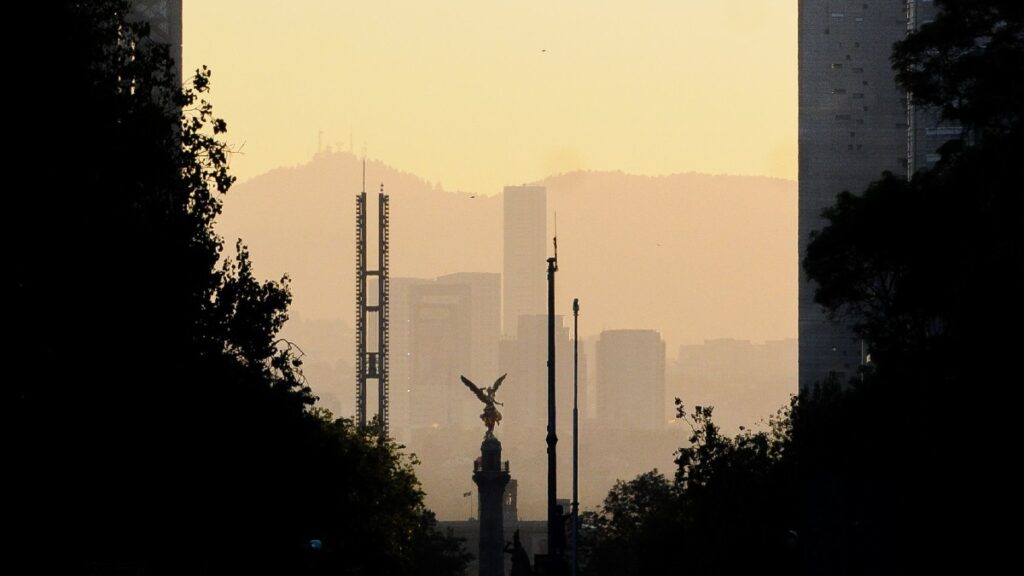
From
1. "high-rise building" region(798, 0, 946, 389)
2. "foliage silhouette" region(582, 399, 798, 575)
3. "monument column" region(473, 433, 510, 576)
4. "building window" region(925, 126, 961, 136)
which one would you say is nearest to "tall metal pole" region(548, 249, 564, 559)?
"foliage silhouette" region(582, 399, 798, 575)

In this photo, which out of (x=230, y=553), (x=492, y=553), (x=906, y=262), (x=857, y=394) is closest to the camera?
(x=906, y=262)

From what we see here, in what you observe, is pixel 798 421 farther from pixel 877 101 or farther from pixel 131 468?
pixel 877 101

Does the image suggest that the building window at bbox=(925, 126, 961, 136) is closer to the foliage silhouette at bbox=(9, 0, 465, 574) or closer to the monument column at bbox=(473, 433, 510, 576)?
the monument column at bbox=(473, 433, 510, 576)

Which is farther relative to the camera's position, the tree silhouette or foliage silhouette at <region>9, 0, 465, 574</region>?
the tree silhouette

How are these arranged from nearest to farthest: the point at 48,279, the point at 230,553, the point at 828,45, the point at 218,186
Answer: the point at 48,279, the point at 218,186, the point at 230,553, the point at 828,45

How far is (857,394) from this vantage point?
69.2m

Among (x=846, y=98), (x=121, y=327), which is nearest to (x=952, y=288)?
(x=121, y=327)

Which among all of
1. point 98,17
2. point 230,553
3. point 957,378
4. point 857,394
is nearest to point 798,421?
point 857,394

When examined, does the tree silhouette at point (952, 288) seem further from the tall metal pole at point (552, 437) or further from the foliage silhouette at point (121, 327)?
the foliage silhouette at point (121, 327)

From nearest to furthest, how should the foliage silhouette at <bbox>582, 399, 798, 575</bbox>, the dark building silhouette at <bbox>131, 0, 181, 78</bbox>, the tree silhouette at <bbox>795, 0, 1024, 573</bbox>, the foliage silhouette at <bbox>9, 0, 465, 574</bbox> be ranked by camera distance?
Answer: 1. the foliage silhouette at <bbox>9, 0, 465, 574</bbox>
2. the tree silhouette at <bbox>795, 0, 1024, 573</bbox>
3. the foliage silhouette at <bbox>582, 399, 798, 575</bbox>
4. the dark building silhouette at <bbox>131, 0, 181, 78</bbox>

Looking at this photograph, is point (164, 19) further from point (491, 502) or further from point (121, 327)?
point (121, 327)

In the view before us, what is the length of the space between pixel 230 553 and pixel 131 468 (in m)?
17.3

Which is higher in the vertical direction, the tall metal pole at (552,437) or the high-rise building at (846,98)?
the high-rise building at (846,98)

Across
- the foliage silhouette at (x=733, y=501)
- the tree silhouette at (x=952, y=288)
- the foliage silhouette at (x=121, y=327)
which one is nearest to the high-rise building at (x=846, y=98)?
the foliage silhouette at (x=733, y=501)
